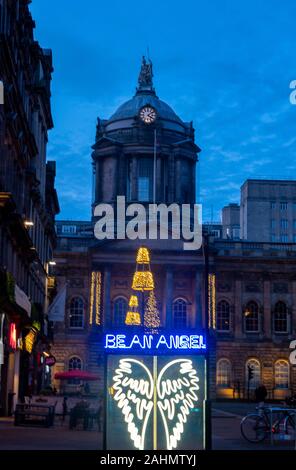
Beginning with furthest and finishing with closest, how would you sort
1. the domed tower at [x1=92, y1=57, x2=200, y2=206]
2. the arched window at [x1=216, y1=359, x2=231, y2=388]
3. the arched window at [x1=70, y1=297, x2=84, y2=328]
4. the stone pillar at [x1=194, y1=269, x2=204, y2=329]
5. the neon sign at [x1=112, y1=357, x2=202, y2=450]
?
the domed tower at [x1=92, y1=57, x2=200, y2=206] < the arched window at [x1=70, y1=297, x2=84, y2=328] < the arched window at [x1=216, y1=359, x2=231, y2=388] < the stone pillar at [x1=194, y1=269, x2=204, y2=329] < the neon sign at [x1=112, y1=357, x2=202, y2=450]

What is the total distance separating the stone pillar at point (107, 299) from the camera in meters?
82.1

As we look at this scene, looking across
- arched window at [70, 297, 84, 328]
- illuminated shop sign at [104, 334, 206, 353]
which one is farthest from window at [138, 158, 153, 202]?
illuminated shop sign at [104, 334, 206, 353]

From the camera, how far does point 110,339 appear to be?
56.1 feet

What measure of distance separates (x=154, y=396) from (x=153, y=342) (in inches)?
44.3

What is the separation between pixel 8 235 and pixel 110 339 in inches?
698

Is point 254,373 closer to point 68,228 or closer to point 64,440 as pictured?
point 68,228

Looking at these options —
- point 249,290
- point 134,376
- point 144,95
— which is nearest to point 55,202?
point 249,290

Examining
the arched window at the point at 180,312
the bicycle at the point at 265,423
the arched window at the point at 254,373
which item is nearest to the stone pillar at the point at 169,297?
the arched window at the point at 180,312

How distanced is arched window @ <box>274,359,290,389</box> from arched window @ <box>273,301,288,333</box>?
313 centimetres

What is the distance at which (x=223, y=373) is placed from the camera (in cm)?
8338

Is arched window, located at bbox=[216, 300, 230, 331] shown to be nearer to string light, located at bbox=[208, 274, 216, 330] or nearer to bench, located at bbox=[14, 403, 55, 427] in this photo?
string light, located at bbox=[208, 274, 216, 330]

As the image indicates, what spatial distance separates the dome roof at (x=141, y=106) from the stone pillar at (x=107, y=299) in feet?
73.6

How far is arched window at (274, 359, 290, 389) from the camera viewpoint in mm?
83875
